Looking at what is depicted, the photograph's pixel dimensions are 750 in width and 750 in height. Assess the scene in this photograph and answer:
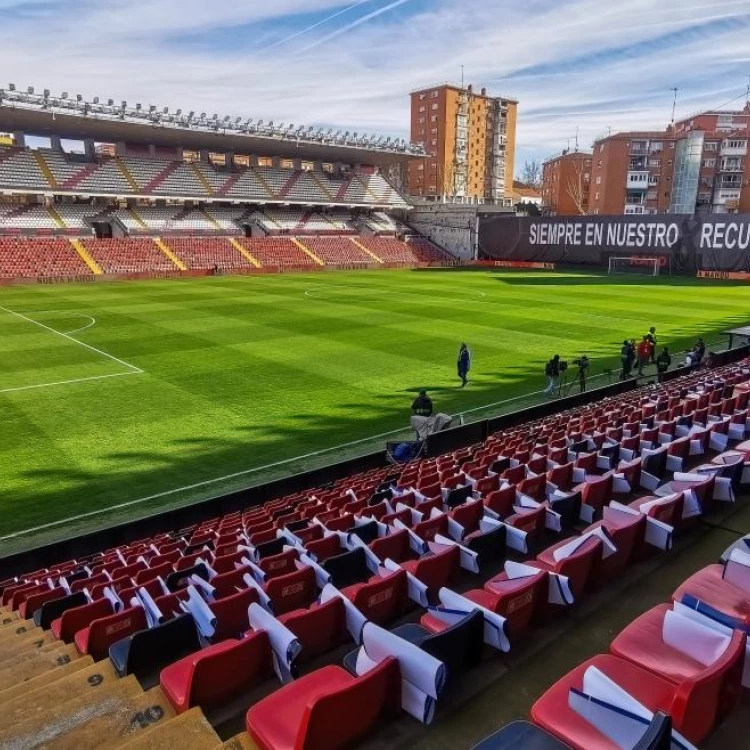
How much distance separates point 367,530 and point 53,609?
10.8 feet

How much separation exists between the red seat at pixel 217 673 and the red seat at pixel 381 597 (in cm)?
84

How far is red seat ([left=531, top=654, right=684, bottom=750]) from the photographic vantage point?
3.01 m

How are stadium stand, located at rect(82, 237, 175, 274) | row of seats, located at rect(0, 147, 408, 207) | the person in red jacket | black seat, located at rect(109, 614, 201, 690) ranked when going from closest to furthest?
black seat, located at rect(109, 614, 201, 690), the person in red jacket, stadium stand, located at rect(82, 237, 175, 274), row of seats, located at rect(0, 147, 408, 207)

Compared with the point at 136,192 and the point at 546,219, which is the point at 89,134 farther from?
the point at 546,219

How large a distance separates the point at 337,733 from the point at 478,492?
16.7ft

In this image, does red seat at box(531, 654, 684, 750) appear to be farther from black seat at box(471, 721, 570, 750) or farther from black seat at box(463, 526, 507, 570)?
black seat at box(463, 526, 507, 570)

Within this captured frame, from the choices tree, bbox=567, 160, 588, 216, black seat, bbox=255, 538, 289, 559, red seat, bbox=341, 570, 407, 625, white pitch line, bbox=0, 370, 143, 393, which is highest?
tree, bbox=567, 160, 588, 216

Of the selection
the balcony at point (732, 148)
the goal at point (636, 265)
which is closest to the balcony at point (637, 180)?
the balcony at point (732, 148)

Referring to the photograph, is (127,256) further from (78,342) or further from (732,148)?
(732,148)

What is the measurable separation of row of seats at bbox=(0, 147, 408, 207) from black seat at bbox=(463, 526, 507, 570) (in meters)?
59.5

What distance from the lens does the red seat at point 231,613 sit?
4.71 m

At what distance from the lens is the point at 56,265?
48438mm

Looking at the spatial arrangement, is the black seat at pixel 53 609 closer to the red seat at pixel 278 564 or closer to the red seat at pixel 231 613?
the red seat at pixel 278 564

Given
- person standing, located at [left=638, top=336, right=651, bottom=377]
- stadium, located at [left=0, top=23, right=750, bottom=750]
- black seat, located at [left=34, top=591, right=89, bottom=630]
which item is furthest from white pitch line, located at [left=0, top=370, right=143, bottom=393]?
person standing, located at [left=638, top=336, right=651, bottom=377]
